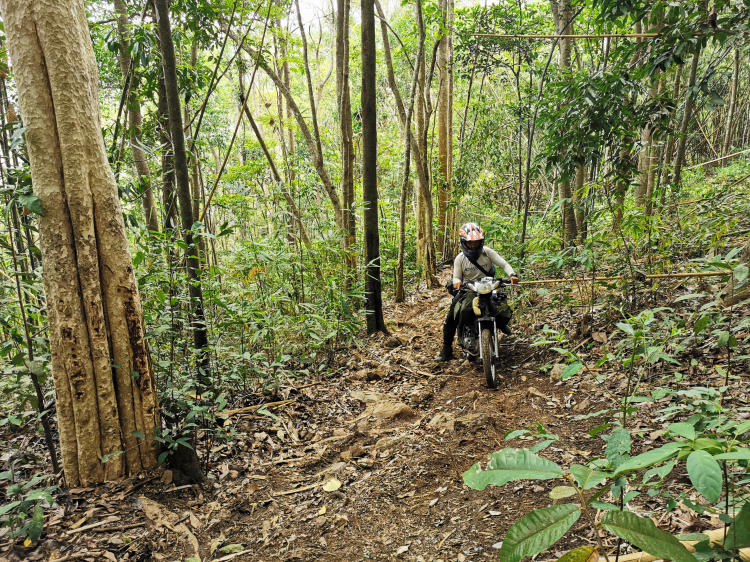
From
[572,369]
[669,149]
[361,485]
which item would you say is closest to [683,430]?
[572,369]

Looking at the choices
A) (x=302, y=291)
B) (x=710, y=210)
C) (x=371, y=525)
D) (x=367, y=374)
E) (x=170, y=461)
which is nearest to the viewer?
(x=371, y=525)

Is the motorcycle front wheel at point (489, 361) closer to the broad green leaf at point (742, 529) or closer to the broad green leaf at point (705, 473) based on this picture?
the broad green leaf at point (742, 529)

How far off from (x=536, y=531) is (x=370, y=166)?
20.6 ft

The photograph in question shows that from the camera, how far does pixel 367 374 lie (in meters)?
5.81

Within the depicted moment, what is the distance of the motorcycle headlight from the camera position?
17.8 feet

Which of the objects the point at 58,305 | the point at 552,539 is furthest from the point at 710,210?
the point at 58,305

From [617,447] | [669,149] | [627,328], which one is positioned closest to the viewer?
[617,447]

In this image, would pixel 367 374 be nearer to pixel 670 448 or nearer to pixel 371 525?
pixel 371 525

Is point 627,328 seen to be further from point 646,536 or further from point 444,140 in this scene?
point 444,140

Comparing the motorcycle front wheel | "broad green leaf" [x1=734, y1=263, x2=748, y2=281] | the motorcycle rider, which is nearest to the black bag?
the motorcycle rider

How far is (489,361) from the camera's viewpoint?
512 centimetres

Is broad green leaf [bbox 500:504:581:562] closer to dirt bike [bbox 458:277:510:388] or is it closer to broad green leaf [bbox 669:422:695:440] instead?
broad green leaf [bbox 669:422:695:440]

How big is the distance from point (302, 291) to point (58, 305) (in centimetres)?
370

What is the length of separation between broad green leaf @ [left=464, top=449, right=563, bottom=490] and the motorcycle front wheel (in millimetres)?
3854
